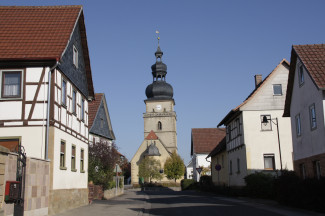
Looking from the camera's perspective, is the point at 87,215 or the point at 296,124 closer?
the point at 87,215

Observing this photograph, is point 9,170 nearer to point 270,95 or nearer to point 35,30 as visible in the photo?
point 35,30

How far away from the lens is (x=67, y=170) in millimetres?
20219

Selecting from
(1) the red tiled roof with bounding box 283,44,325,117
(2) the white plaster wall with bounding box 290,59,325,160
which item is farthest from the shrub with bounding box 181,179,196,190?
(1) the red tiled roof with bounding box 283,44,325,117

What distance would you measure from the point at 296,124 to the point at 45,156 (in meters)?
13.5

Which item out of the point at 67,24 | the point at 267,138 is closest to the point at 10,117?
the point at 67,24

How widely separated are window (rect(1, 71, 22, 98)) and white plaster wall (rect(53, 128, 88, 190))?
2203 mm

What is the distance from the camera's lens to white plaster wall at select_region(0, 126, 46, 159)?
17.2 meters

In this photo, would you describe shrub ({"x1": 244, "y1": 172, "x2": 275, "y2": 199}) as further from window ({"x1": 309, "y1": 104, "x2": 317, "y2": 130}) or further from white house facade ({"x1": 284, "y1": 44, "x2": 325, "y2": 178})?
window ({"x1": 309, "y1": 104, "x2": 317, "y2": 130})

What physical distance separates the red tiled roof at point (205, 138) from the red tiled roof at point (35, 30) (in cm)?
5776

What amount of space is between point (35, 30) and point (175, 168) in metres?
71.8

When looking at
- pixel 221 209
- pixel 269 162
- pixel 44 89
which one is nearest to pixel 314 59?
pixel 221 209

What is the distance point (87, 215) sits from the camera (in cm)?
1747

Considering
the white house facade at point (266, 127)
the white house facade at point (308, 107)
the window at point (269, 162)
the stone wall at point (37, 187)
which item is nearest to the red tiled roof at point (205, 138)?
the white house facade at point (266, 127)

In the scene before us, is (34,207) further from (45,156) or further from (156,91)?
(156,91)
